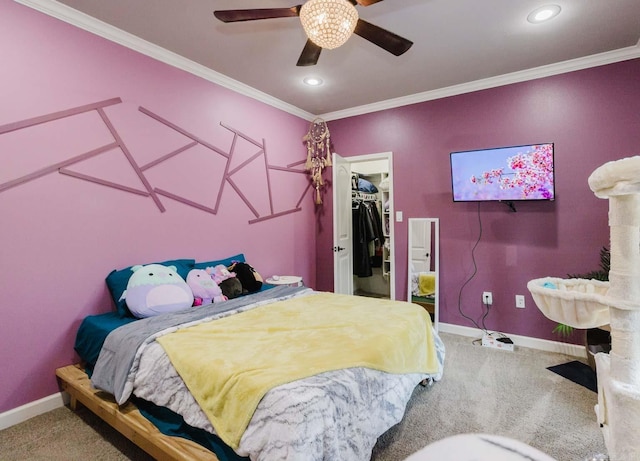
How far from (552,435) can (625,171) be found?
172 centimetres

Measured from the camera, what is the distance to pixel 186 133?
2943 mm

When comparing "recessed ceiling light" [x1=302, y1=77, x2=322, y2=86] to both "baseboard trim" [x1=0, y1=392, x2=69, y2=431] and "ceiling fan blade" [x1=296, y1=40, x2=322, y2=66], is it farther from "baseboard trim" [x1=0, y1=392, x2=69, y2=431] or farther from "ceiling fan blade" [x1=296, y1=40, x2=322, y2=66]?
"baseboard trim" [x1=0, y1=392, x2=69, y2=431]

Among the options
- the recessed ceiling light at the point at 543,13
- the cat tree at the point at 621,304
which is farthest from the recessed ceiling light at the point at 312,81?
the cat tree at the point at 621,304

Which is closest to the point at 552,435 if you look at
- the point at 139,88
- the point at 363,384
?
the point at 363,384

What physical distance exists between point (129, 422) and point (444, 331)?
3098mm

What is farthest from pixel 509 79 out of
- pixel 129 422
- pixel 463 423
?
pixel 129 422

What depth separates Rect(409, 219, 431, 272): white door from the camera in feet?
12.2

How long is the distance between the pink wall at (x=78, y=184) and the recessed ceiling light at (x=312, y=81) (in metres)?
0.79

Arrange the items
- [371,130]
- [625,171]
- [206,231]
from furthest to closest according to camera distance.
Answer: [371,130] < [206,231] < [625,171]

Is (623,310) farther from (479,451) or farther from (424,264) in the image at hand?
(424,264)

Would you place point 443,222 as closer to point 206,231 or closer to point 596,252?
point 596,252

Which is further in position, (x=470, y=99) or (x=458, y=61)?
(x=470, y=99)

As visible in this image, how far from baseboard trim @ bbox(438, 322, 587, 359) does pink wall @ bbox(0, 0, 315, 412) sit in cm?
261

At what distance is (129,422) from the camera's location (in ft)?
→ 5.54
